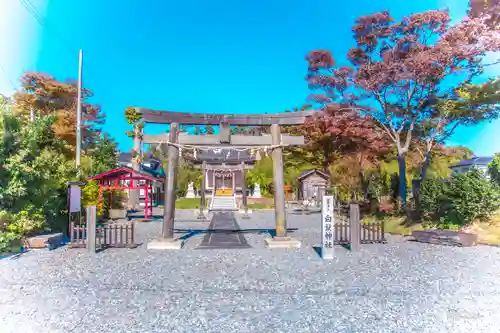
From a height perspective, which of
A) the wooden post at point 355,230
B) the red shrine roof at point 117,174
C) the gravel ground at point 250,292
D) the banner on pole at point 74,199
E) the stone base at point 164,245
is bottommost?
the gravel ground at point 250,292

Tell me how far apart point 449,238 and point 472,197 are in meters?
1.69

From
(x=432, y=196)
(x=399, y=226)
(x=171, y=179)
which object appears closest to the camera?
(x=171, y=179)

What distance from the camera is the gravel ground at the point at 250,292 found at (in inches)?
169

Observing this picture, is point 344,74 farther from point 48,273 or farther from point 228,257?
point 48,273

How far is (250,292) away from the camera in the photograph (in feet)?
18.3

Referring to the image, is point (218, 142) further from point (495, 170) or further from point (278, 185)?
point (495, 170)

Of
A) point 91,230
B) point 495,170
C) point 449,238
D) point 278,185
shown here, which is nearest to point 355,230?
point 278,185

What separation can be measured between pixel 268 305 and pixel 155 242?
221 inches

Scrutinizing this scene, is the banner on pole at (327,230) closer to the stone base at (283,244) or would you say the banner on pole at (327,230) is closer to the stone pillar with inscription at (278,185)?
the stone base at (283,244)

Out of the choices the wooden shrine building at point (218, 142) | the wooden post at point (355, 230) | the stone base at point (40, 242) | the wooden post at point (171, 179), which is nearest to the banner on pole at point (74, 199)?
the stone base at point (40, 242)

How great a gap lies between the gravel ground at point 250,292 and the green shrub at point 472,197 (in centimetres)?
214

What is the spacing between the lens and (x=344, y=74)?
1555 centimetres

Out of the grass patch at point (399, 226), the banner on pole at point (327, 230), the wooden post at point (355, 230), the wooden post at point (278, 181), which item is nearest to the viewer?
the banner on pole at point (327, 230)

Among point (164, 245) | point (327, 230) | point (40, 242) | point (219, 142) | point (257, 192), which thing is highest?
point (219, 142)
